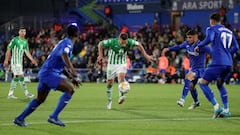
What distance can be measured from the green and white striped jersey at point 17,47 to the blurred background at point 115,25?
1353 cm

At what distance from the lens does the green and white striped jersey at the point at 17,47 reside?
22125 millimetres

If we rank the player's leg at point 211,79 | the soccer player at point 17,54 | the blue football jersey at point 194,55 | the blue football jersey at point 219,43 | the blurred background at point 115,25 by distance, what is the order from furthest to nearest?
the blurred background at point 115,25
the soccer player at point 17,54
the blue football jersey at point 194,55
the player's leg at point 211,79
the blue football jersey at point 219,43

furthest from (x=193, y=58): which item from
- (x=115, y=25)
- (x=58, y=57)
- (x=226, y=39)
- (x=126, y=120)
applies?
(x=115, y=25)

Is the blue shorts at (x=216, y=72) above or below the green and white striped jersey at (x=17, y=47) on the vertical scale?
below

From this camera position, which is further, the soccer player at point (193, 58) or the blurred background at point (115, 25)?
the blurred background at point (115, 25)

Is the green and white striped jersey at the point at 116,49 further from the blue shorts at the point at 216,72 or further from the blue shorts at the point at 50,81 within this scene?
the blue shorts at the point at 50,81

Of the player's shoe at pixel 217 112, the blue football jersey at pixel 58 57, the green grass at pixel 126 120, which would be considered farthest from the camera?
the player's shoe at pixel 217 112

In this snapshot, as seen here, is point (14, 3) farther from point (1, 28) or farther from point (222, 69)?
point (222, 69)

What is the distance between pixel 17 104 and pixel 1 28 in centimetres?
2600

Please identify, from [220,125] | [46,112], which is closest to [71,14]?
[46,112]

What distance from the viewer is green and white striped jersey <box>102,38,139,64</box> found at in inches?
697

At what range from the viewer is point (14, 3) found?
4741 centimetres

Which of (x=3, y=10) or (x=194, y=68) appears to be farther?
(x=3, y=10)

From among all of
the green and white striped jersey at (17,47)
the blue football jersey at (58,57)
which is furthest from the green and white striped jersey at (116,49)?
the green and white striped jersey at (17,47)
